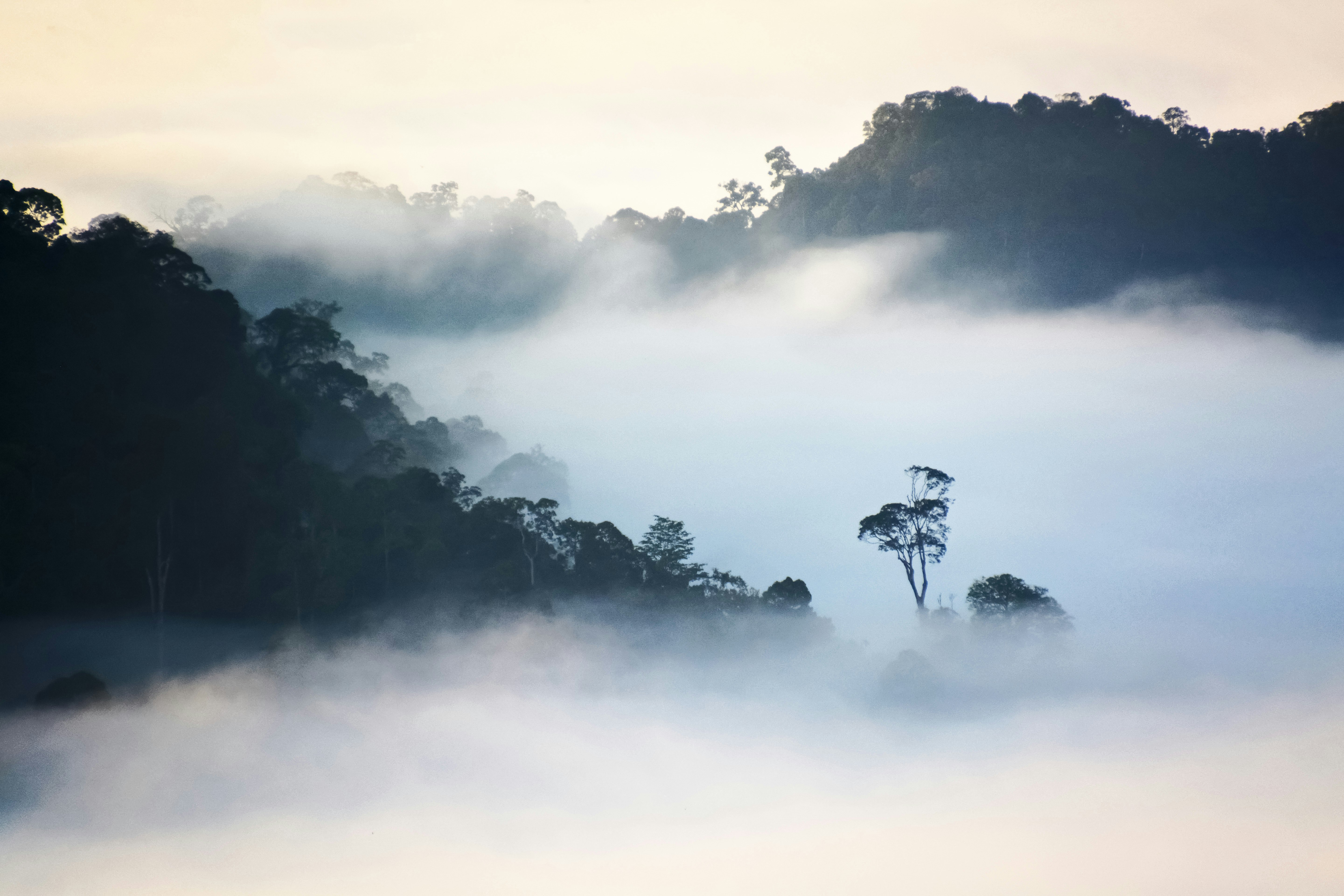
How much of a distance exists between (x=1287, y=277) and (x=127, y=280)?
127015mm

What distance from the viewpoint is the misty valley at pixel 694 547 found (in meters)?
39.1

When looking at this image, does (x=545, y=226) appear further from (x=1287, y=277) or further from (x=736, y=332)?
(x=1287, y=277)

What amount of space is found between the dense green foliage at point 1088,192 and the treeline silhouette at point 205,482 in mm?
69614

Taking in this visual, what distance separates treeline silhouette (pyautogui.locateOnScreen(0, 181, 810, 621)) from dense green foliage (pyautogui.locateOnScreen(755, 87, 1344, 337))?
69614 mm

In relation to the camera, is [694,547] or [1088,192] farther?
[1088,192]

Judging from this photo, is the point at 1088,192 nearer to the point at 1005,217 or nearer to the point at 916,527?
the point at 1005,217

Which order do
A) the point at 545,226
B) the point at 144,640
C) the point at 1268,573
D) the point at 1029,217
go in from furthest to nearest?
1. the point at 545,226
2. the point at 1029,217
3. the point at 1268,573
4. the point at 144,640

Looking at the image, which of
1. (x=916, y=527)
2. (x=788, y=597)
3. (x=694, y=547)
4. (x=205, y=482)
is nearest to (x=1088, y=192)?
(x=694, y=547)

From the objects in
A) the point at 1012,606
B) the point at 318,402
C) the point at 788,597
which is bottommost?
the point at 1012,606

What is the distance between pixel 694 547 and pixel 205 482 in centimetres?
5300

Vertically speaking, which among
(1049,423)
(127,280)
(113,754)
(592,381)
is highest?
(592,381)

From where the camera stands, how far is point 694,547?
285ft

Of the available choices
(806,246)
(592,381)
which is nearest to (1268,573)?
(806,246)

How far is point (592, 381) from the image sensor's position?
504 feet
